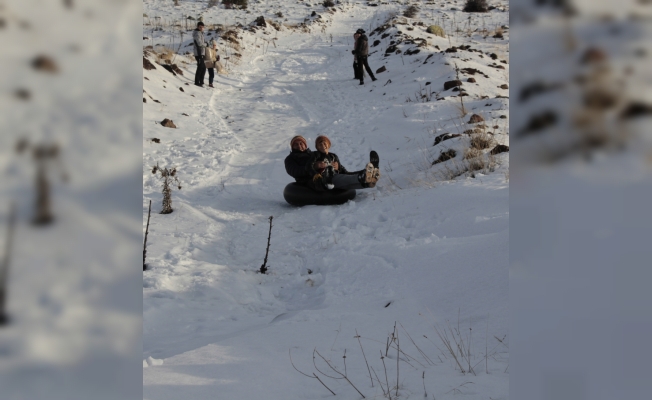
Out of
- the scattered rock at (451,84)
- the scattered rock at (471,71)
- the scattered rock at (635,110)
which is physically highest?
the scattered rock at (471,71)

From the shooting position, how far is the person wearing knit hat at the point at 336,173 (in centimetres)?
534

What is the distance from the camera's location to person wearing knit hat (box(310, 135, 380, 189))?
5344 millimetres

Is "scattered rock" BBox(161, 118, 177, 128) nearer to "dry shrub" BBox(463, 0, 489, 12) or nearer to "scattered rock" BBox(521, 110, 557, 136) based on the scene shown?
"scattered rock" BBox(521, 110, 557, 136)

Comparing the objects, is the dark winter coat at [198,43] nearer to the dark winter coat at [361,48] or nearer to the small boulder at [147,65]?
the small boulder at [147,65]

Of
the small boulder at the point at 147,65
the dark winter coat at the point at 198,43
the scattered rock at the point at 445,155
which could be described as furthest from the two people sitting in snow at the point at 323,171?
the dark winter coat at the point at 198,43

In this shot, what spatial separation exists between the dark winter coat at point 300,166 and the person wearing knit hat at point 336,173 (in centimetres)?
7

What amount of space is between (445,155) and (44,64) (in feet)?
19.9

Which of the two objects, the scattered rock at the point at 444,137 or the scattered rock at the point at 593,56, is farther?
the scattered rock at the point at 444,137

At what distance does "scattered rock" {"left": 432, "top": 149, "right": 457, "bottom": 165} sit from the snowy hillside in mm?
48

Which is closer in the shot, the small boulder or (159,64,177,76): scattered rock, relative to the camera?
the small boulder

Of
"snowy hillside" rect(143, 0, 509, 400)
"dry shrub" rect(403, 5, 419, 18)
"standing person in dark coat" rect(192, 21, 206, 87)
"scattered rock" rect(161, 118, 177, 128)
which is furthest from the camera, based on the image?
"dry shrub" rect(403, 5, 419, 18)

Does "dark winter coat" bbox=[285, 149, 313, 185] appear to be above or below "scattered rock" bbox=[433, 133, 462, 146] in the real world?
below

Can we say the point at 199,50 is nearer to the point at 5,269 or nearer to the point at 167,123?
the point at 167,123

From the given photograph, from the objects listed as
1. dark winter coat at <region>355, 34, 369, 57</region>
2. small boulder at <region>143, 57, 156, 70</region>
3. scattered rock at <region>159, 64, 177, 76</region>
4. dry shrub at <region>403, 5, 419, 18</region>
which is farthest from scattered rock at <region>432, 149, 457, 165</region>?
dry shrub at <region>403, 5, 419, 18</region>
